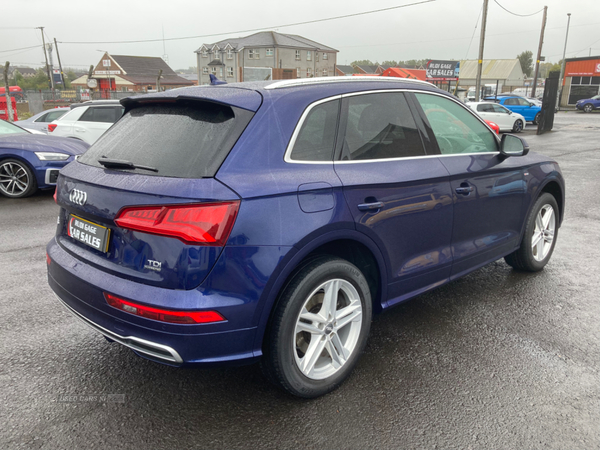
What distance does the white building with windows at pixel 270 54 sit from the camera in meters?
72.7

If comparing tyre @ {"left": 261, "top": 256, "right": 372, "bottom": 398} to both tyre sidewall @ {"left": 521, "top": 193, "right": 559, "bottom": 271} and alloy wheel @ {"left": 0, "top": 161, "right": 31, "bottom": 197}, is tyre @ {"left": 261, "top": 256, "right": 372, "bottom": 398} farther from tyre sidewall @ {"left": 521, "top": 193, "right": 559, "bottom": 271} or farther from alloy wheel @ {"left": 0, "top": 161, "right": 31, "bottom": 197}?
alloy wheel @ {"left": 0, "top": 161, "right": 31, "bottom": 197}

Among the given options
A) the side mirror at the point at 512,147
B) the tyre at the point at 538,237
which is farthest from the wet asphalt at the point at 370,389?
the side mirror at the point at 512,147

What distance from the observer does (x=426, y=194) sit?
122 inches

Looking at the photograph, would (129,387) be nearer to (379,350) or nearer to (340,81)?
(379,350)

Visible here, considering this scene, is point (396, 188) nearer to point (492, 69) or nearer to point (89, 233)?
point (89, 233)

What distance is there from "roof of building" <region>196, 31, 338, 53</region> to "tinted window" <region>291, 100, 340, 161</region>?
73.2 meters

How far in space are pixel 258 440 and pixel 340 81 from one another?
2.05 metres

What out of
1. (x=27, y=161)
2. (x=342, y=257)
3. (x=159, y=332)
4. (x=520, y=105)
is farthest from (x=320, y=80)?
(x=520, y=105)

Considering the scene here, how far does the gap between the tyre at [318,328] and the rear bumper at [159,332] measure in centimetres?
16

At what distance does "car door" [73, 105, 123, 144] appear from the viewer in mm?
11602

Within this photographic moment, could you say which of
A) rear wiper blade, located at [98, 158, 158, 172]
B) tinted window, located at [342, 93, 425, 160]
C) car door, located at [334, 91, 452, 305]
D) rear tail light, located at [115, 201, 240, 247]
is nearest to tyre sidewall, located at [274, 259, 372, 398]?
car door, located at [334, 91, 452, 305]

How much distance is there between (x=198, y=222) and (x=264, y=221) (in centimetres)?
Result: 30

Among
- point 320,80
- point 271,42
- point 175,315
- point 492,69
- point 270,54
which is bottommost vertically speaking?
point 175,315

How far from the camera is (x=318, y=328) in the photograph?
264 cm
